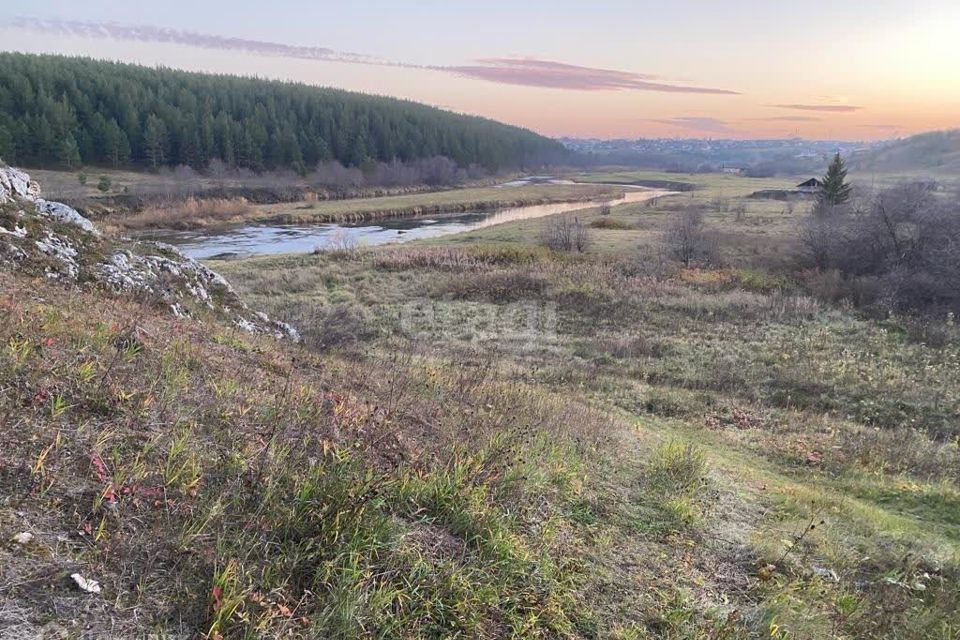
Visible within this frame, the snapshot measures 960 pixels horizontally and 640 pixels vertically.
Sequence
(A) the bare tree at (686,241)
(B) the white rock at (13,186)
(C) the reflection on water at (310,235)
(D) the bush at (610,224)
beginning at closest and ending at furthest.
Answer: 1. (B) the white rock at (13,186)
2. (A) the bare tree at (686,241)
3. (C) the reflection on water at (310,235)
4. (D) the bush at (610,224)

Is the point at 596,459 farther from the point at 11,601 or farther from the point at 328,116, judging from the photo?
the point at 328,116

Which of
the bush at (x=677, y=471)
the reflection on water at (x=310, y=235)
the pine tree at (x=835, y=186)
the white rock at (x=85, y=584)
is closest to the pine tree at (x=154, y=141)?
the reflection on water at (x=310, y=235)

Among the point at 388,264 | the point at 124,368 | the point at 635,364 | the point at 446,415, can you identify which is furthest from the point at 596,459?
the point at 388,264

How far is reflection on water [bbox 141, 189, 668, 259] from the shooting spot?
43.6 metres

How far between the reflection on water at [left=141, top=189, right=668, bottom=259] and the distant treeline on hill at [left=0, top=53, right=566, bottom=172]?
44659 millimetres

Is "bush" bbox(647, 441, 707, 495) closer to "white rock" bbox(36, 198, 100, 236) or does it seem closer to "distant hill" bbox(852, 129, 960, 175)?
"white rock" bbox(36, 198, 100, 236)

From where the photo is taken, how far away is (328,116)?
122375mm

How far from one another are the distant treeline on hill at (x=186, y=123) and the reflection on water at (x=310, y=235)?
44659 mm

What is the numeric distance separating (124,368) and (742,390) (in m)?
14.0

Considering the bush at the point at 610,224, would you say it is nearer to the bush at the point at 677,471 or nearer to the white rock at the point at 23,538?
the bush at the point at 677,471

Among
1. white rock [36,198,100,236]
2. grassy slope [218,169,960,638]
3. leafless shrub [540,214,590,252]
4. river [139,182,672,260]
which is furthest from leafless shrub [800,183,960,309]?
river [139,182,672,260]

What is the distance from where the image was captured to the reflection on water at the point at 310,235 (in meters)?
43.6

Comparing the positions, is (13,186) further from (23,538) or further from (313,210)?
(313,210)

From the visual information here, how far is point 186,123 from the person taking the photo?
97.8 metres
